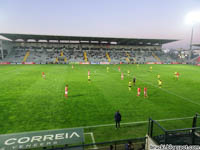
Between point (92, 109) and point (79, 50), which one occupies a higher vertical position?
point (79, 50)

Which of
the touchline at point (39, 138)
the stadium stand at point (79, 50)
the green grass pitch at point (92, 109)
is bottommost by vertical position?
→ the green grass pitch at point (92, 109)

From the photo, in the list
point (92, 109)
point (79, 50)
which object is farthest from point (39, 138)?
point (79, 50)

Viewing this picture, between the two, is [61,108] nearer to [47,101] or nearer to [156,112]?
[47,101]

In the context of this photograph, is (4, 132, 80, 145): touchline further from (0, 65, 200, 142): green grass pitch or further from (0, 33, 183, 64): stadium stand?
(0, 33, 183, 64): stadium stand

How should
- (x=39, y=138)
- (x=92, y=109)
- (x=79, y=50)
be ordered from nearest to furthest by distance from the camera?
(x=39, y=138), (x=92, y=109), (x=79, y=50)

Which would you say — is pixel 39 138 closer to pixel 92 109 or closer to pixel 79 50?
pixel 92 109

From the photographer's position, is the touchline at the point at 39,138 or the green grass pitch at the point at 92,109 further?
the green grass pitch at the point at 92,109

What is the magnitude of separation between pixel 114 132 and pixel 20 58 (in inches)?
2628

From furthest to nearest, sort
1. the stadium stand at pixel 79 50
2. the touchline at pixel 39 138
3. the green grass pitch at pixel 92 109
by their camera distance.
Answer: the stadium stand at pixel 79 50, the green grass pitch at pixel 92 109, the touchline at pixel 39 138

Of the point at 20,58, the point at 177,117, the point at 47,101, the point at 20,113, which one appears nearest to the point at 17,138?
the point at 20,113

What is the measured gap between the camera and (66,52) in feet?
247

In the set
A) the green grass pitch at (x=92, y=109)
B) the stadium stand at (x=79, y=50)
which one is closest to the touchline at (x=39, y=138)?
the green grass pitch at (x=92, y=109)

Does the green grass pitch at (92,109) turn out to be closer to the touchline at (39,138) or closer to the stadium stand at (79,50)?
the touchline at (39,138)

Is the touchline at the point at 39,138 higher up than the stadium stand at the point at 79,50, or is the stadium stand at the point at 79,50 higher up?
the stadium stand at the point at 79,50
